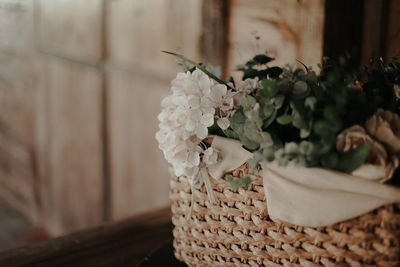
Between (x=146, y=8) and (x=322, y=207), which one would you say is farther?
(x=146, y=8)

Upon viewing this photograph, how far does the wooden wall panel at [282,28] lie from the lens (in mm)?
1286

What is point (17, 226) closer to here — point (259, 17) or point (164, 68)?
point (164, 68)

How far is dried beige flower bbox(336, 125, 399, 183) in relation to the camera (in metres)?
0.58

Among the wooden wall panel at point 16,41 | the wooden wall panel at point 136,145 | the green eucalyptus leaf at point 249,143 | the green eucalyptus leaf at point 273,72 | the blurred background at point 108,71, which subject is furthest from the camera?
the wooden wall panel at point 16,41

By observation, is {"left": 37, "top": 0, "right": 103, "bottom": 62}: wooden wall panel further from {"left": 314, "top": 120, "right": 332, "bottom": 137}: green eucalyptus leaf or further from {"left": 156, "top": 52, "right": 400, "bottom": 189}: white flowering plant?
{"left": 314, "top": 120, "right": 332, "bottom": 137}: green eucalyptus leaf

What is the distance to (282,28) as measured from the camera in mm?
1401

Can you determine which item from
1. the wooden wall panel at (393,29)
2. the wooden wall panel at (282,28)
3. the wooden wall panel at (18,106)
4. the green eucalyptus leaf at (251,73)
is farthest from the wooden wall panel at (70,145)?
the green eucalyptus leaf at (251,73)

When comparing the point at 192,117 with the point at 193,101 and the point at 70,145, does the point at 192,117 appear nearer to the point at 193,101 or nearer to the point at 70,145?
the point at 193,101

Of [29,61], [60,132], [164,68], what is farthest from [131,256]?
[29,61]

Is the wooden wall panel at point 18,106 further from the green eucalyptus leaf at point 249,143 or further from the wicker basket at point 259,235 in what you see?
the green eucalyptus leaf at point 249,143

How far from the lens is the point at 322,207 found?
621 millimetres

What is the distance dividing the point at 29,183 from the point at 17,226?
1.30 feet

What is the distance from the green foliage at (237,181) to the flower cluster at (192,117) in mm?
42

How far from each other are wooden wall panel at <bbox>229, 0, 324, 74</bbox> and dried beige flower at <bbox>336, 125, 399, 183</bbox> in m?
0.60
